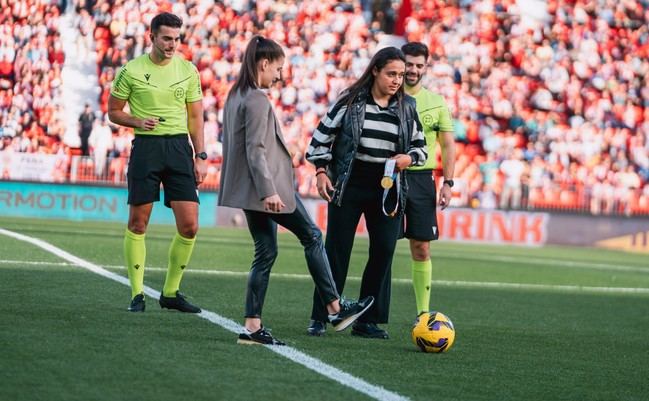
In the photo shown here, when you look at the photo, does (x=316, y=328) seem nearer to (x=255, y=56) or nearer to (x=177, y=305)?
(x=177, y=305)

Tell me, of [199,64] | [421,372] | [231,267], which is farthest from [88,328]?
[199,64]

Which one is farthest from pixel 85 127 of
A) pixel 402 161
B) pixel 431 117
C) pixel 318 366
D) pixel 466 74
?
pixel 318 366

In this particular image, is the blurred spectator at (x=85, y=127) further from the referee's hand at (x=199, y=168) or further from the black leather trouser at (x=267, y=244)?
the black leather trouser at (x=267, y=244)

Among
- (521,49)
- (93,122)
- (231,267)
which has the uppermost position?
(521,49)

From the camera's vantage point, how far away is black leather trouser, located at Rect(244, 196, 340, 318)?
802 cm

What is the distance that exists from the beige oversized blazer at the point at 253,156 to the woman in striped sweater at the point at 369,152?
677 mm

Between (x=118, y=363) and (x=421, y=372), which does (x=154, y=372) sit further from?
(x=421, y=372)

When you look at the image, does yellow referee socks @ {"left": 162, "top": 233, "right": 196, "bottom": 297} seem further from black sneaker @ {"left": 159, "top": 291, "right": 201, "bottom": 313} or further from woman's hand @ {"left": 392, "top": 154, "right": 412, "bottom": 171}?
woman's hand @ {"left": 392, "top": 154, "right": 412, "bottom": 171}

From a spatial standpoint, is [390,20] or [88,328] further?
[390,20]

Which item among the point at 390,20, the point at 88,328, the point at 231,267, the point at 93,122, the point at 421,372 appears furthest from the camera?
the point at 390,20

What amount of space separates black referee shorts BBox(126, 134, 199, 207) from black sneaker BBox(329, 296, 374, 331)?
187 centimetres

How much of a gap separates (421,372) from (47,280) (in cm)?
513

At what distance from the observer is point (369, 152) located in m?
8.75

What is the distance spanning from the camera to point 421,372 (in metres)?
7.35
